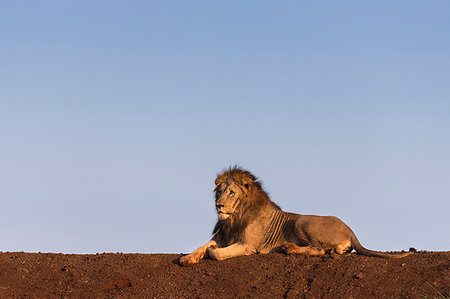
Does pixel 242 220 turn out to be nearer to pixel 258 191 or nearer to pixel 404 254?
pixel 258 191

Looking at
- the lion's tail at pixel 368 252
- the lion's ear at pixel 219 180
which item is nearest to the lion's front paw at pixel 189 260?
the lion's ear at pixel 219 180

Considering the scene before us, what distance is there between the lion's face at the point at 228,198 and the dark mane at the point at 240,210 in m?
0.14

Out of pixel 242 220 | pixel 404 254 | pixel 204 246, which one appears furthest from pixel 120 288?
pixel 404 254

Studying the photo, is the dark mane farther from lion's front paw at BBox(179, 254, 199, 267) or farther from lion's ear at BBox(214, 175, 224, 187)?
lion's front paw at BBox(179, 254, 199, 267)

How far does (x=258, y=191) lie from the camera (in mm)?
14047

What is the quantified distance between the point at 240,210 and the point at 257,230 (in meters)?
0.62

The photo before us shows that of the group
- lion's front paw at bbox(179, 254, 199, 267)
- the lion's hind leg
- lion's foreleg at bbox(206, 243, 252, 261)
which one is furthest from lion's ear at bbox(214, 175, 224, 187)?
the lion's hind leg

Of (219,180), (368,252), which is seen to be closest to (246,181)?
(219,180)

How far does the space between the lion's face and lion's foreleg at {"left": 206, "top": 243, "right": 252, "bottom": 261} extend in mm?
705

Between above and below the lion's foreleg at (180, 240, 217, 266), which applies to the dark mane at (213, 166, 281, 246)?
above

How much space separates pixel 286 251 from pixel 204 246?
1887 millimetres

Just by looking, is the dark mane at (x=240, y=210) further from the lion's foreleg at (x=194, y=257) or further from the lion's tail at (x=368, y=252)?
the lion's tail at (x=368, y=252)

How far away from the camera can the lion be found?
13188mm

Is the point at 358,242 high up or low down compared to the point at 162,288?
up
